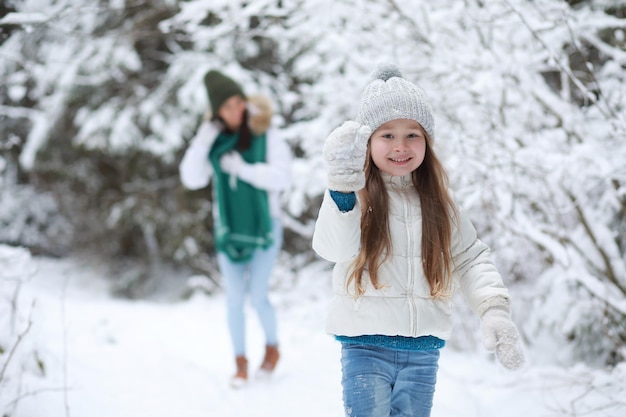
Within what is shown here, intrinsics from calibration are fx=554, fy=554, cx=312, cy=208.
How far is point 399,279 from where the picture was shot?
1802mm

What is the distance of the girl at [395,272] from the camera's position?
175 cm

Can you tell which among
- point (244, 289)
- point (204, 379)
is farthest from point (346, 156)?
point (204, 379)

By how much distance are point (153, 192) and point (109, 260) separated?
154cm

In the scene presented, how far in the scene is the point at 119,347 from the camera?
4012mm

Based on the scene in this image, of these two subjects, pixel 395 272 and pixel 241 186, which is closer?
pixel 395 272

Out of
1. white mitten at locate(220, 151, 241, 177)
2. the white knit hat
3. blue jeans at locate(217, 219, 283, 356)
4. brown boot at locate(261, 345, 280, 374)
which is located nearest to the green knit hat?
white mitten at locate(220, 151, 241, 177)

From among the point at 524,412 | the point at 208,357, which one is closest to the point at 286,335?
the point at 208,357

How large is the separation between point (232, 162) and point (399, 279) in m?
1.83

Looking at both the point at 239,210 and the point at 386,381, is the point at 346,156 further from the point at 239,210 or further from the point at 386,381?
the point at 239,210

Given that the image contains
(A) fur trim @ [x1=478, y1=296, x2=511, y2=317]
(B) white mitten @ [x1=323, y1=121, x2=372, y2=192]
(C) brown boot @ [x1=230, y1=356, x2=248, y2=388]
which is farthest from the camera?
(C) brown boot @ [x1=230, y1=356, x2=248, y2=388]

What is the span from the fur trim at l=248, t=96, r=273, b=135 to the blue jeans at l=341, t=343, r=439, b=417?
6.19 feet

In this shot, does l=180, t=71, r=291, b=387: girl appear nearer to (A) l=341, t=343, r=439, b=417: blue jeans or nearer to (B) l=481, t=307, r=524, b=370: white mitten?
(A) l=341, t=343, r=439, b=417: blue jeans

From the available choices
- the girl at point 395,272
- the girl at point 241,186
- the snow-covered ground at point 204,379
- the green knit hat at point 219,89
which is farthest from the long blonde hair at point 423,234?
the green knit hat at point 219,89

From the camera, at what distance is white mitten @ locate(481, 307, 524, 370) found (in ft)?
5.26
